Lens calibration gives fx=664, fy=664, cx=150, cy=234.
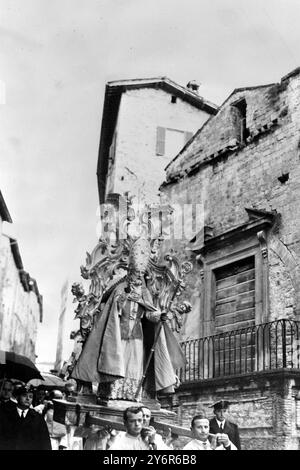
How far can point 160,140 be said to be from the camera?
61.0 feet

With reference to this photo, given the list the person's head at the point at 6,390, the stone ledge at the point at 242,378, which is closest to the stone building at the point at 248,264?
the stone ledge at the point at 242,378

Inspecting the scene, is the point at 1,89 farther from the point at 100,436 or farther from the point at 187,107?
the point at 187,107

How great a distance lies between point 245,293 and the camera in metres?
11.7

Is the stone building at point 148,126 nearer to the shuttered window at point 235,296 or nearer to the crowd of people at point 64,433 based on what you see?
the shuttered window at point 235,296

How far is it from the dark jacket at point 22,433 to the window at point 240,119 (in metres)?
8.44

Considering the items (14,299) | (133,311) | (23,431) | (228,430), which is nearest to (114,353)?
(133,311)

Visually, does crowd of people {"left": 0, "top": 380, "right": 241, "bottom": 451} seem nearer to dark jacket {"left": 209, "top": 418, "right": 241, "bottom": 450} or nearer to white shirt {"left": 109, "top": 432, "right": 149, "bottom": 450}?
white shirt {"left": 109, "top": 432, "right": 149, "bottom": 450}

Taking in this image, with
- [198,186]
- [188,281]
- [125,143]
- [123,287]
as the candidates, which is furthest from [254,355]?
[125,143]

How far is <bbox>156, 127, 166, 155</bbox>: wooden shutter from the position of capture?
1841 cm

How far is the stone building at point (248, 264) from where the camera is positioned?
387 inches

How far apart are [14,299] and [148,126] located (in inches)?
437

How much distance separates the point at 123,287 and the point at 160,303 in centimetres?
45

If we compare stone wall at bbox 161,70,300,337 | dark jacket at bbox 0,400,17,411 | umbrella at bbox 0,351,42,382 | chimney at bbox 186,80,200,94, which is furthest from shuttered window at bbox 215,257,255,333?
chimney at bbox 186,80,200,94

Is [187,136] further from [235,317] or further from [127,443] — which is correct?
[127,443]
